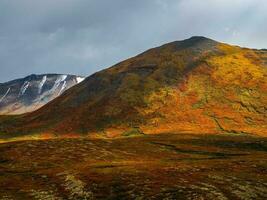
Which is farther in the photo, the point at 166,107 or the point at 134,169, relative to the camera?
the point at 166,107

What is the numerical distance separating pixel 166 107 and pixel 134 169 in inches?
3746

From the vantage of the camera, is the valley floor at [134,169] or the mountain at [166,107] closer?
the valley floor at [134,169]

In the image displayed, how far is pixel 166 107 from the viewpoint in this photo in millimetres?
173000

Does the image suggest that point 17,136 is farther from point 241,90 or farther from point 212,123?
point 241,90

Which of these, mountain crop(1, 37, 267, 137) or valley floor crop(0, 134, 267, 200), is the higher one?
mountain crop(1, 37, 267, 137)

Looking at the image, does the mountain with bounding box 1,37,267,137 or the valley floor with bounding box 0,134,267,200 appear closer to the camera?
the valley floor with bounding box 0,134,267,200

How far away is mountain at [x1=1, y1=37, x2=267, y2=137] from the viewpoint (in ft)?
518

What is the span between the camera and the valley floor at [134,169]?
6172cm

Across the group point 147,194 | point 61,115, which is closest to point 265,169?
point 147,194

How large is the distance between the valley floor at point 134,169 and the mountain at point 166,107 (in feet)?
103

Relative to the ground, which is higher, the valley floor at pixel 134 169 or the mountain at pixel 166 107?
the mountain at pixel 166 107

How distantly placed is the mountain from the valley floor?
1237 inches

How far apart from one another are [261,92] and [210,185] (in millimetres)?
119584

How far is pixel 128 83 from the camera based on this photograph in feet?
639
